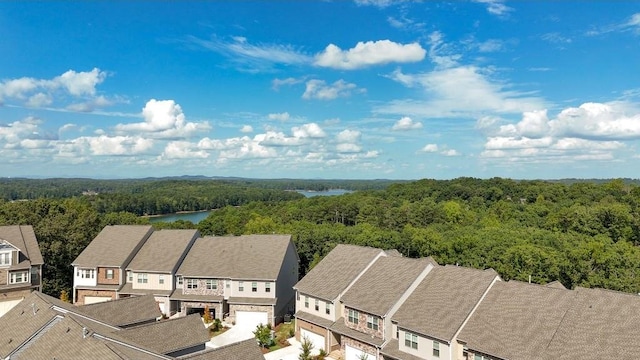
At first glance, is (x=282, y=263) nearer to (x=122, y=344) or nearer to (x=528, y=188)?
(x=122, y=344)

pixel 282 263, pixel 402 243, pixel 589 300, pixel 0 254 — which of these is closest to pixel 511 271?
pixel 402 243

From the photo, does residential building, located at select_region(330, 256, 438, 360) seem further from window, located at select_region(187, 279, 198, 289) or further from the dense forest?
the dense forest

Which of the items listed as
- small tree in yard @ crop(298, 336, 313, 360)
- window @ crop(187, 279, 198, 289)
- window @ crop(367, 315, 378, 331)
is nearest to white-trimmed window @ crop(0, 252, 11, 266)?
window @ crop(187, 279, 198, 289)

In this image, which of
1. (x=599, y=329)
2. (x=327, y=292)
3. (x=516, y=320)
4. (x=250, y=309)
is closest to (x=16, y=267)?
(x=250, y=309)

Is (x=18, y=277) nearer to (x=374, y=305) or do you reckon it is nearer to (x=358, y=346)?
(x=358, y=346)

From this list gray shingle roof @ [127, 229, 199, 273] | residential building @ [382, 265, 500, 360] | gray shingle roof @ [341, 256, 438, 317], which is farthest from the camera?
gray shingle roof @ [127, 229, 199, 273]

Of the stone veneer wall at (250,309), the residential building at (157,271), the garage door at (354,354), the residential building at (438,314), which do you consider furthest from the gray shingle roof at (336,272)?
the residential building at (157,271)
